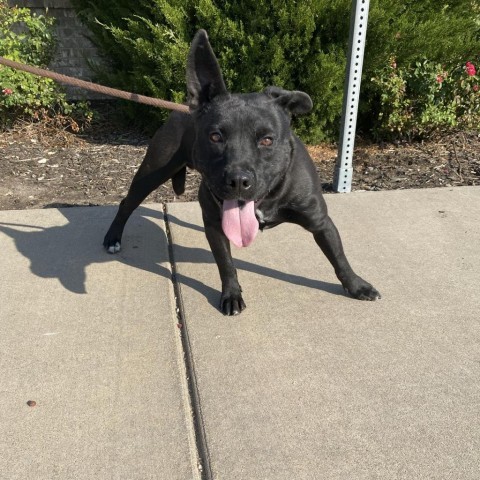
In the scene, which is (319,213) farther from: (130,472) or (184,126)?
(130,472)

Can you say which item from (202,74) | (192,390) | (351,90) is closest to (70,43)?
(351,90)

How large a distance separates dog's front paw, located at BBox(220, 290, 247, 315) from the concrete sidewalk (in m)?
0.05

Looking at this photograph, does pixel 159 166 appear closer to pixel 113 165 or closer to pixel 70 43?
pixel 113 165

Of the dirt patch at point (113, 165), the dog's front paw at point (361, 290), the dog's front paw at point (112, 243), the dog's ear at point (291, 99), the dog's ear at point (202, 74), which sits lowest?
the dirt patch at point (113, 165)

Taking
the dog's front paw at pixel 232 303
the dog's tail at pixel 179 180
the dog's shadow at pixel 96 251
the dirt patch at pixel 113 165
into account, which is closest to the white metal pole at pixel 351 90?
the dirt patch at pixel 113 165

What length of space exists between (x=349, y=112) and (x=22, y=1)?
17.8 feet

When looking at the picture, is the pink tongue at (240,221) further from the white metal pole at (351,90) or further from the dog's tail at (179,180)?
the white metal pole at (351,90)

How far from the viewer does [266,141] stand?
2.81m

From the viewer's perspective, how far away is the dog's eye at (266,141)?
Answer: 110 inches

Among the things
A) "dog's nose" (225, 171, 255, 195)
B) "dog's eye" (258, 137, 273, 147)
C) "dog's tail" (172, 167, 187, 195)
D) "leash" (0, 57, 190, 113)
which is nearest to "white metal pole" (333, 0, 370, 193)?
"dog's tail" (172, 167, 187, 195)

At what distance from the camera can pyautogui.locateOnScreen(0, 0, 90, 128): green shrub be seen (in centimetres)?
623

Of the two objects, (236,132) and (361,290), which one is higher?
(236,132)

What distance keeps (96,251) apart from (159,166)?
2.55ft

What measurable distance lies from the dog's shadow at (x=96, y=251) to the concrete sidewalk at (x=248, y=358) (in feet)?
0.06
